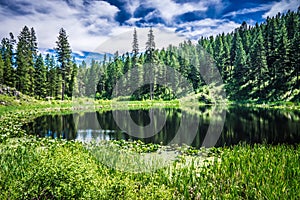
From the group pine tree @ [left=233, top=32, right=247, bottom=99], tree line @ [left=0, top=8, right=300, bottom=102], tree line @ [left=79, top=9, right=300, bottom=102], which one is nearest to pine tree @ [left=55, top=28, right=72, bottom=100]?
tree line @ [left=0, top=8, right=300, bottom=102]

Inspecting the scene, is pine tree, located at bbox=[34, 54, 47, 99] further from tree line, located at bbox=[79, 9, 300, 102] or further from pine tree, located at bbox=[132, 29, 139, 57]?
pine tree, located at bbox=[132, 29, 139, 57]

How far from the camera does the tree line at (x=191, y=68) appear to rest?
46.7 m

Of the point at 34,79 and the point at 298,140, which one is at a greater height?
the point at 34,79

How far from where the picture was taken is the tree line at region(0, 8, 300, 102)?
46656 mm

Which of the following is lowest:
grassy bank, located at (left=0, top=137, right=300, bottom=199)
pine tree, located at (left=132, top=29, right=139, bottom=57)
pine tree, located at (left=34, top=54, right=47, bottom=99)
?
grassy bank, located at (left=0, top=137, right=300, bottom=199)

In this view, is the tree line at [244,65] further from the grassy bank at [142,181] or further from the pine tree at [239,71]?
the grassy bank at [142,181]

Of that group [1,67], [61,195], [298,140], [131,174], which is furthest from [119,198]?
[1,67]

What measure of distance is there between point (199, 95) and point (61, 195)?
50.7 m

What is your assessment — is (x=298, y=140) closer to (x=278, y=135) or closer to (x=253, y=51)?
(x=278, y=135)

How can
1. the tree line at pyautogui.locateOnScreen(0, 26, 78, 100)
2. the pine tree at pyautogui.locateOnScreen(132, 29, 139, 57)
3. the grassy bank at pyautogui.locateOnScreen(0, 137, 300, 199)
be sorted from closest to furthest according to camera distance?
1. the grassy bank at pyautogui.locateOnScreen(0, 137, 300, 199)
2. the tree line at pyautogui.locateOnScreen(0, 26, 78, 100)
3. the pine tree at pyautogui.locateOnScreen(132, 29, 139, 57)

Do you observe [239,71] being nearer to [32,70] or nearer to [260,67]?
[260,67]

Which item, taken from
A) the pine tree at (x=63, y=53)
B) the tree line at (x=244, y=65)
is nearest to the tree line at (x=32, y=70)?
the pine tree at (x=63, y=53)

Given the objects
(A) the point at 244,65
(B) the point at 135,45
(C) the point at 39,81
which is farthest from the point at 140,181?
(A) the point at 244,65

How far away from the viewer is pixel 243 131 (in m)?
16.5
